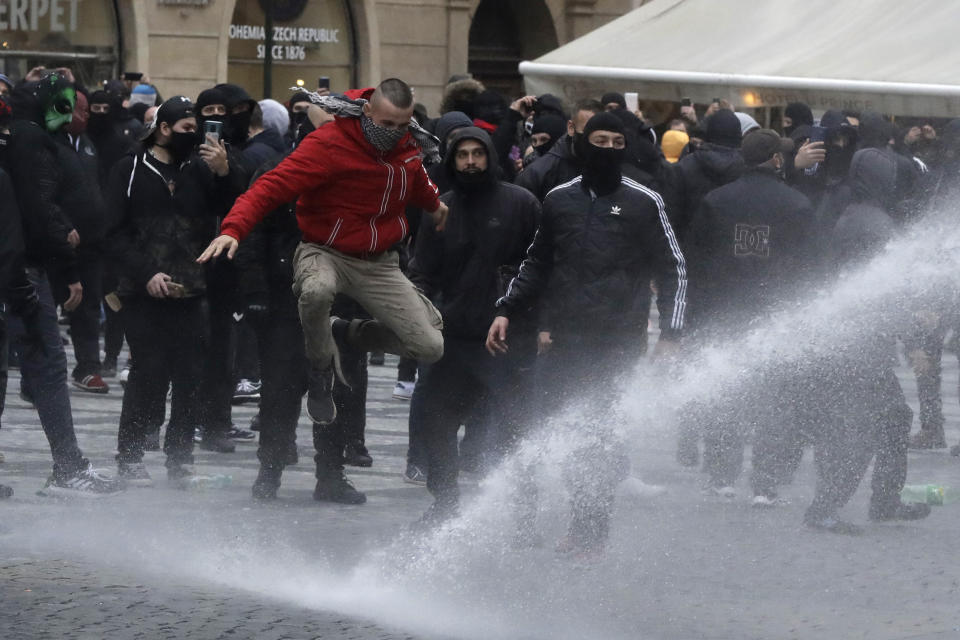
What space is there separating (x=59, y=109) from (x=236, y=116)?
1452 millimetres

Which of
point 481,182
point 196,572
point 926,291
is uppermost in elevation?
point 481,182

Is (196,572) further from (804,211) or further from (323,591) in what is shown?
(804,211)

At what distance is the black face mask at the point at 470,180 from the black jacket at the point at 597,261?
1.20ft

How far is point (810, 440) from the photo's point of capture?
877 cm

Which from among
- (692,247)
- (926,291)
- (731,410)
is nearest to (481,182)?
(692,247)

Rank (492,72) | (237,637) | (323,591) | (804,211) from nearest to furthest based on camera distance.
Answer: (237,637)
(323,591)
(804,211)
(492,72)

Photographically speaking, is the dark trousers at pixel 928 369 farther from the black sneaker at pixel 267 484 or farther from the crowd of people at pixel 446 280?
the black sneaker at pixel 267 484

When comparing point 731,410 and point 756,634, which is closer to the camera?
point 756,634

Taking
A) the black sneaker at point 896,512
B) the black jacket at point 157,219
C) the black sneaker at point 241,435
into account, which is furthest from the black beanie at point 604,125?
the black sneaker at point 241,435

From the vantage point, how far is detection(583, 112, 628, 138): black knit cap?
295 inches

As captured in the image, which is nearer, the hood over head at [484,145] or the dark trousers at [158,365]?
the hood over head at [484,145]

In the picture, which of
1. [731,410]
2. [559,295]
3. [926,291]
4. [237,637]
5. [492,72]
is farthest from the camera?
[492,72]

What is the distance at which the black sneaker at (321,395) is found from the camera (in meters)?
7.48

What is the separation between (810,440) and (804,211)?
1110 millimetres
